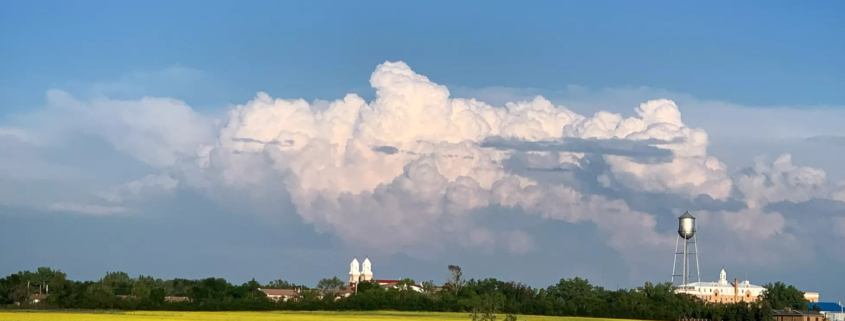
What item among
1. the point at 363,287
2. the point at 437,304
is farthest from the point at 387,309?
the point at 363,287

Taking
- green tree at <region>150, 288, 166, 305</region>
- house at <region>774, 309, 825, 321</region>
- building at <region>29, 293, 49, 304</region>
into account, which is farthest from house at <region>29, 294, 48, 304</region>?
house at <region>774, 309, 825, 321</region>

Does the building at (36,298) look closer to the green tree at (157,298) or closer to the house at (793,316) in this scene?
the green tree at (157,298)

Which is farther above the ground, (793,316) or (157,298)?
(793,316)

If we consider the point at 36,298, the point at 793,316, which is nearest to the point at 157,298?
the point at 36,298

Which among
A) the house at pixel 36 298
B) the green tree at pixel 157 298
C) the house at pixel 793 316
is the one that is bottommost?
the house at pixel 36 298

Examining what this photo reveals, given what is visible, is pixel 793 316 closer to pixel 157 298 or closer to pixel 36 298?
pixel 157 298

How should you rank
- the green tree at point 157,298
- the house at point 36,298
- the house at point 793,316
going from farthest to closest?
the house at point 793,316
the house at point 36,298
the green tree at point 157,298

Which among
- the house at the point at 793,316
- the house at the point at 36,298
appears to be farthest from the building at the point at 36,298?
the house at the point at 793,316

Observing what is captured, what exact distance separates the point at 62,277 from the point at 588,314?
88503 mm

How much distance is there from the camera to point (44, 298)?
536 ft

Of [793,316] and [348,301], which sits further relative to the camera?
[793,316]

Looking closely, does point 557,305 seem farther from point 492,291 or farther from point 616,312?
point 492,291

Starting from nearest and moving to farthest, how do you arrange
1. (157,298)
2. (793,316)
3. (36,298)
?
(157,298), (36,298), (793,316)

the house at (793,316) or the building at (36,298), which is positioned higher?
the house at (793,316)
